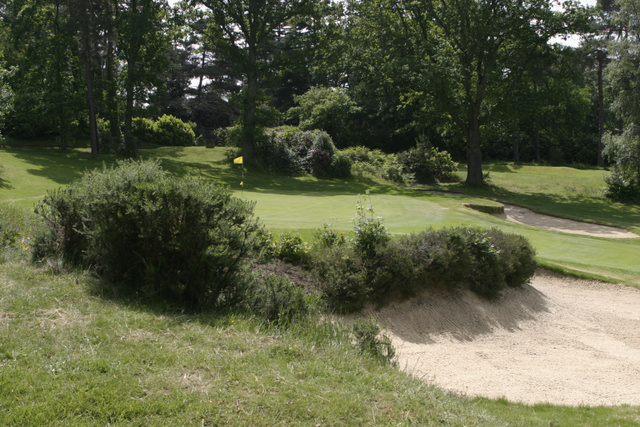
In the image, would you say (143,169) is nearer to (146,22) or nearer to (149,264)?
(149,264)

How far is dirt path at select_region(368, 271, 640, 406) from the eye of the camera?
7.34m

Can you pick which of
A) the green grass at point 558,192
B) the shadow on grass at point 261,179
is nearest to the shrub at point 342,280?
the green grass at point 558,192

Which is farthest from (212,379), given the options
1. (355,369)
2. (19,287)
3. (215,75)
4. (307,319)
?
(215,75)

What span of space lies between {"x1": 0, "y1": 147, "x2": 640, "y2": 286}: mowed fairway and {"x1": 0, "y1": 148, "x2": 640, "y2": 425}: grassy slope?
17.1ft

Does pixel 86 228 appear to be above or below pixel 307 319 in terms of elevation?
above

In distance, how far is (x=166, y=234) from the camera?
661 centimetres

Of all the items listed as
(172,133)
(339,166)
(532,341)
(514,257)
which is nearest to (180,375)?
(532,341)

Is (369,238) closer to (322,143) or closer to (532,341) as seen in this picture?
(532,341)

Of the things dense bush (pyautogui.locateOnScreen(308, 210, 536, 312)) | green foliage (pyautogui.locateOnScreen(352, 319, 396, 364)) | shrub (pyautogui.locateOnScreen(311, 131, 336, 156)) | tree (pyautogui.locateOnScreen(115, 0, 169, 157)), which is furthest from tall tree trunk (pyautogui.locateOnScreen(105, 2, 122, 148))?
green foliage (pyautogui.locateOnScreen(352, 319, 396, 364))

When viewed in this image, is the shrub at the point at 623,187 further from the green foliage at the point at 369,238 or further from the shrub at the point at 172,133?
the shrub at the point at 172,133

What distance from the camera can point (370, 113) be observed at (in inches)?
1890

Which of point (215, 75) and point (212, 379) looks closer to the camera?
point (212, 379)

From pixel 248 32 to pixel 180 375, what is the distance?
103ft

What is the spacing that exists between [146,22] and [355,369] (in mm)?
29383
